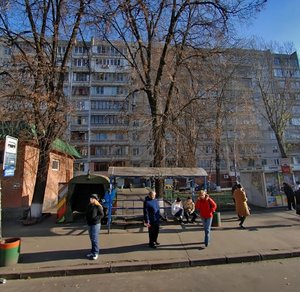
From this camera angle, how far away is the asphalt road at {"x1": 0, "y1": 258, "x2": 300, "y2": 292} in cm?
595

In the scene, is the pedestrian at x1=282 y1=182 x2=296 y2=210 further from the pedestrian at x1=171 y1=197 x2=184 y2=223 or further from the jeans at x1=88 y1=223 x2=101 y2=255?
the jeans at x1=88 y1=223 x2=101 y2=255

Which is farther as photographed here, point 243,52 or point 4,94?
point 243,52

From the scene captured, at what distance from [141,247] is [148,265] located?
1679 mm

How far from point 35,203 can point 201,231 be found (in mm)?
8324

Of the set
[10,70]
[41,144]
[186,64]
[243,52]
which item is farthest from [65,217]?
[243,52]

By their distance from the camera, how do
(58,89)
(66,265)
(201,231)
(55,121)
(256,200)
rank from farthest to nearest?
(256,200) → (58,89) → (55,121) → (201,231) → (66,265)

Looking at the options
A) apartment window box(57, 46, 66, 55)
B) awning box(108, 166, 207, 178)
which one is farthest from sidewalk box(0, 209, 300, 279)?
apartment window box(57, 46, 66, 55)

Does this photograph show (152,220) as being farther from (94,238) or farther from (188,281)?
(188,281)

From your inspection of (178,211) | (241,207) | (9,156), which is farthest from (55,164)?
(241,207)

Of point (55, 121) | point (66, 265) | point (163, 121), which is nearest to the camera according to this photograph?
point (66, 265)

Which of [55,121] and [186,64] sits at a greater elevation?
[186,64]

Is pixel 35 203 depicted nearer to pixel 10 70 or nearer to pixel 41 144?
pixel 41 144

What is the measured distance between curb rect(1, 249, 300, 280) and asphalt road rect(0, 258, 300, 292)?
0.17 m

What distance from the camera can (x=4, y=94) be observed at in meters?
13.7
